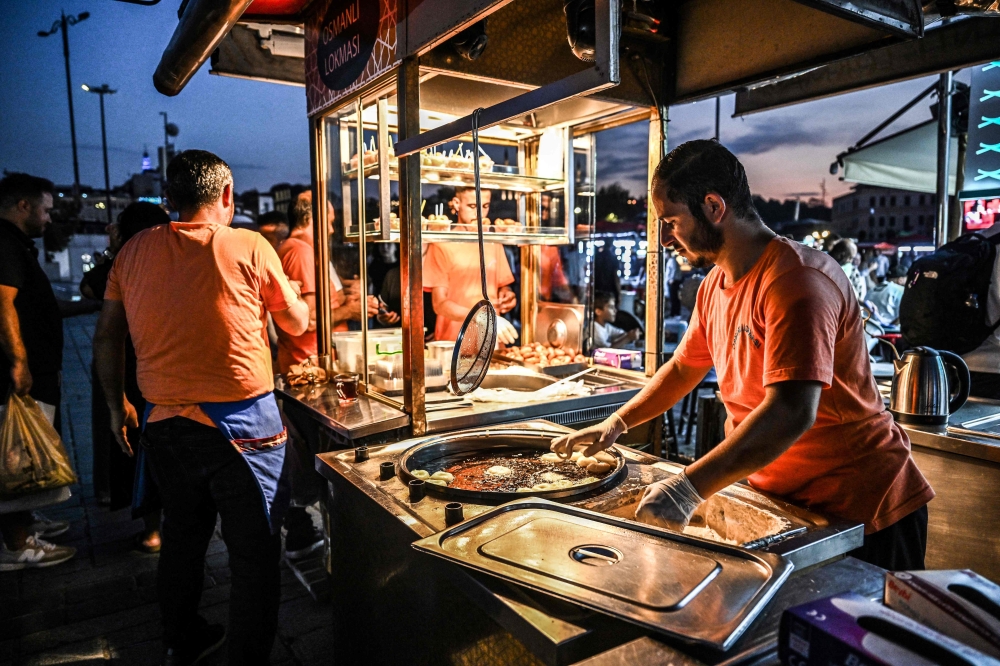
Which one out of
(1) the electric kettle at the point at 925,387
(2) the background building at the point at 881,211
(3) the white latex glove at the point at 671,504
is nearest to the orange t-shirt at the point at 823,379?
(3) the white latex glove at the point at 671,504

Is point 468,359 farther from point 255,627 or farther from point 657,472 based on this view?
point 255,627

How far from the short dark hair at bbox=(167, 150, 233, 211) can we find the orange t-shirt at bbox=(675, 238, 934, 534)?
204 centimetres

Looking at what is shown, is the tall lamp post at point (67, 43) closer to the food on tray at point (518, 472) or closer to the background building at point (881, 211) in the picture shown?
the food on tray at point (518, 472)

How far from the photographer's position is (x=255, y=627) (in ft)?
8.12

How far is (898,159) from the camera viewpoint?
5871mm

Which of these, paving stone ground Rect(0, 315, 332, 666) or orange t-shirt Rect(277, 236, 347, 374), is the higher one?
orange t-shirt Rect(277, 236, 347, 374)

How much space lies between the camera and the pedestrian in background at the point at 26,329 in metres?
3.54

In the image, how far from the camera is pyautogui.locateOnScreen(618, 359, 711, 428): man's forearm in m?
2.15

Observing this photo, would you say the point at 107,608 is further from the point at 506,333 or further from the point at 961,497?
the point at 961,497

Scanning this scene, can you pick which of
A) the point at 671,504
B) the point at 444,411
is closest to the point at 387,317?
the point at 444,411

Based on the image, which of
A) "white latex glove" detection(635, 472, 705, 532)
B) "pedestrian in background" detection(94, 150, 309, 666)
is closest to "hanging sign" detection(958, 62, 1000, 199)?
"white latex glove" detection(635, 472, 705, 532)

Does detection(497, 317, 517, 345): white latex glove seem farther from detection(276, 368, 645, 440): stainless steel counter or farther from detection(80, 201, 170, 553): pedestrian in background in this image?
detection(80, 201, 170, 553): pedestrian in background

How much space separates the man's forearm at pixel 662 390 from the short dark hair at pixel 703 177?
0.62 metres

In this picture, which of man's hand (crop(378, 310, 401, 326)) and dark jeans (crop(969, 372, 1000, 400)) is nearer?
dark jeans (crop(969, 372, 1000, 400))
